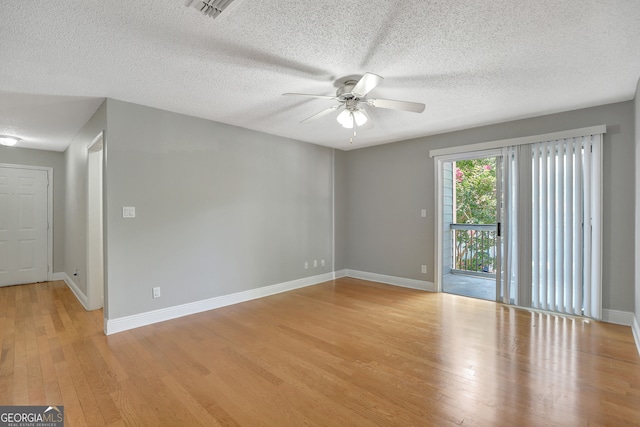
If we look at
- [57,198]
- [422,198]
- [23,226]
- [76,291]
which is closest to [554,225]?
[422,198]

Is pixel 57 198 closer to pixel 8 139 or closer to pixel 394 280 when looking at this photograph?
pixel 8 139

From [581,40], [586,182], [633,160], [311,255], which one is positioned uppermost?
[581,40]

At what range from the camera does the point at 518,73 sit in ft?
8.46

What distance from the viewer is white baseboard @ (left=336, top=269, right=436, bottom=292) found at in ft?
15.7

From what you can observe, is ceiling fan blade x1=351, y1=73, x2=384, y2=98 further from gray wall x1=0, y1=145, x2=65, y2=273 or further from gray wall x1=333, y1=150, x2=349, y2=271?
gray wall x1=0, y1=145, x2=65, y2=273

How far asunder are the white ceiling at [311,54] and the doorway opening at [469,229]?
8.10 feet

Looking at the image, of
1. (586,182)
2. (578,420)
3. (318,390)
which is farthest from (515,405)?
(586,182)

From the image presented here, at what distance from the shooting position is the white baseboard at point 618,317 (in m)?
3.21

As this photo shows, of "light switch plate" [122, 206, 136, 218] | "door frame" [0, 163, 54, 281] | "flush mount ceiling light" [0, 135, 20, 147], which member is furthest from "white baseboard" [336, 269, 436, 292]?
"flush mount ceiling light" [0, 135, 20, 147]

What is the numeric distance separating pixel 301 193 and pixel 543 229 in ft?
11.2

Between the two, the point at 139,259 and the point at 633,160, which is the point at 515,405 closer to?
the point at 633,160

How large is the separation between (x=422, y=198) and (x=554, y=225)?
5.70 feet

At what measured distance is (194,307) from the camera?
147 inches

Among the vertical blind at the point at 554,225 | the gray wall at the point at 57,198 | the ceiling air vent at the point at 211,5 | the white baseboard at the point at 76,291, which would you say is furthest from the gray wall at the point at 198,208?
the gray wall at the point at 57,198
